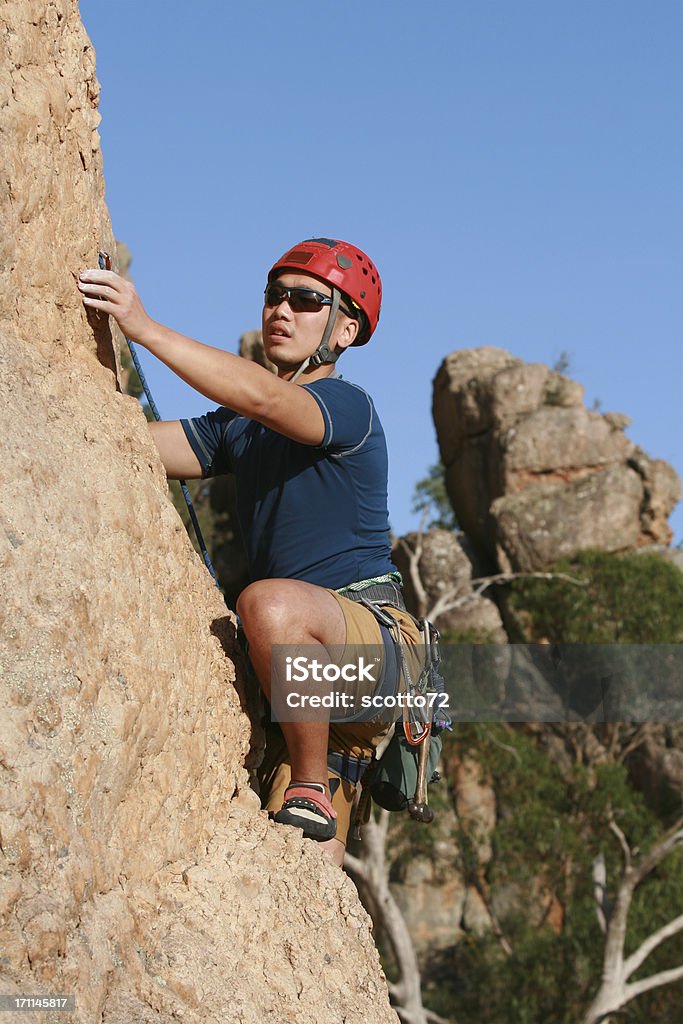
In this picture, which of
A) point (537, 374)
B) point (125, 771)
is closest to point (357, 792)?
point (125, 771)

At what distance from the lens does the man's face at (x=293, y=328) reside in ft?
11.9

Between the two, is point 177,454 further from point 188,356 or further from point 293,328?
point 188,356

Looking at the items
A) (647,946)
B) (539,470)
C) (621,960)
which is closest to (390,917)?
(621,960)

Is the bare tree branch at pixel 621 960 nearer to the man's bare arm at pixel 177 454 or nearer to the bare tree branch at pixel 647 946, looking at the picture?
the bare tree branch at pixel 647 946

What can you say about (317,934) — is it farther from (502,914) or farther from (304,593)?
(502,914)

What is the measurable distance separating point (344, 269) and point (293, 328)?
0.79 feet

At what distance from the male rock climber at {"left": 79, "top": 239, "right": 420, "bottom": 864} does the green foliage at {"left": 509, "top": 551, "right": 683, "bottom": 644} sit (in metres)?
17.5

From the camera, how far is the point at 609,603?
20750 mm

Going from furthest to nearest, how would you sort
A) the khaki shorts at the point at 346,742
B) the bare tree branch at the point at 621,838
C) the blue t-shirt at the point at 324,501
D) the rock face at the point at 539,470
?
1. the rock face at the point at 539,470
2. the bare tree branch at the point at 621,838
3. the blue t-shirt at the point at 324,501
4. the khaki shorts at the point at 346,742

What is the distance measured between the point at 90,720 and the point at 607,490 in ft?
→ 66.0

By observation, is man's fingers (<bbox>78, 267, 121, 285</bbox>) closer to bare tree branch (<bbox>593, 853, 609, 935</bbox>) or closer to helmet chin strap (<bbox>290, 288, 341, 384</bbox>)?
helmet chin strap (<bbox>290, 288, 341, 384</bbox>)

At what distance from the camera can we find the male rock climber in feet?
9.95

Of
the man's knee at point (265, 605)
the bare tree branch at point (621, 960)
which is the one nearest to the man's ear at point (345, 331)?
the man's knee at point (265, 605)

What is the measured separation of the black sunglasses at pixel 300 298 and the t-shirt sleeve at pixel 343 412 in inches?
12.5
